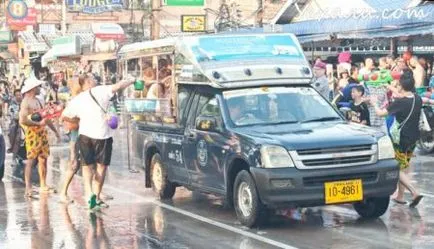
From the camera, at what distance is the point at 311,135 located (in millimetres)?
8906

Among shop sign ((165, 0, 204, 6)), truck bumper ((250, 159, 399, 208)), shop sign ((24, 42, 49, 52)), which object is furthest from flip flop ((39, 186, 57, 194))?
shop sign ((24, 42, 49, 52))

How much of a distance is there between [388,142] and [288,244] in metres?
1.88

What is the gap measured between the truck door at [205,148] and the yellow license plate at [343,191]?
133 centimetres

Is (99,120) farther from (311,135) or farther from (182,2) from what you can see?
(182,2)

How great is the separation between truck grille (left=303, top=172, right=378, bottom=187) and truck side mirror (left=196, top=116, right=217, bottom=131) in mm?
1478

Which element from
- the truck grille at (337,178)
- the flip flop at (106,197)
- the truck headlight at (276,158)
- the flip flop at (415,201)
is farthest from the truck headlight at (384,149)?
the flip flop at (106,197)

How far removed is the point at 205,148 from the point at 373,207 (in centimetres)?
208

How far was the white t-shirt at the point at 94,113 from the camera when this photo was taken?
10680 millimetres

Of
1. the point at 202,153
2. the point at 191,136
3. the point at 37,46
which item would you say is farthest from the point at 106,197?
the point at 37,46

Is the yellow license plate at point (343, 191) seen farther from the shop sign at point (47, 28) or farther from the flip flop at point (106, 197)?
the shop sign at point (47, 28)

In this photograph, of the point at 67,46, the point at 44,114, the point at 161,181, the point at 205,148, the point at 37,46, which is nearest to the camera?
the point at 205,148

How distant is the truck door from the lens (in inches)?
373

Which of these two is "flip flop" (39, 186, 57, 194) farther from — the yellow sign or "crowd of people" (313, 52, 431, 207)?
the yellow sign

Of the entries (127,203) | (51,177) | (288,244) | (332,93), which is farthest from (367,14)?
(288,244)
